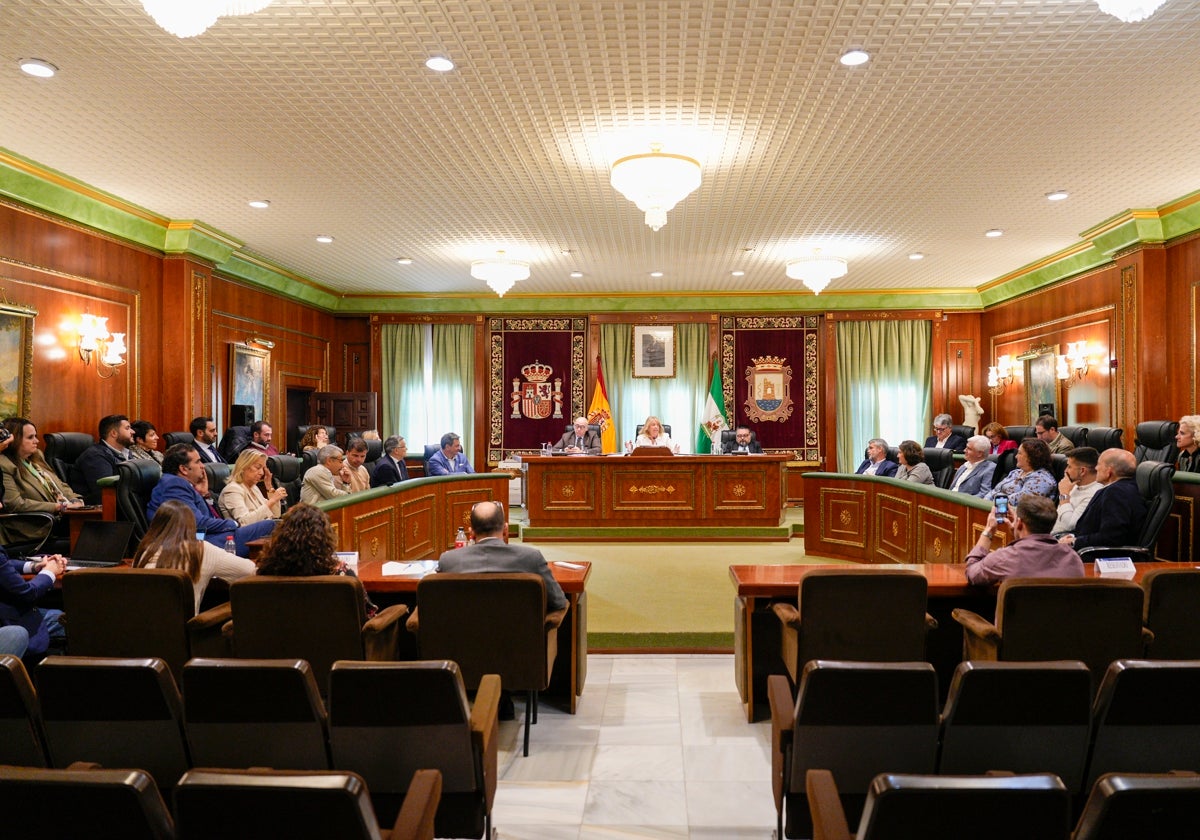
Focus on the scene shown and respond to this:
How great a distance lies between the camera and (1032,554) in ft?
10.9

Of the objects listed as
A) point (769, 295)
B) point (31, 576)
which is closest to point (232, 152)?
point (31, 576)

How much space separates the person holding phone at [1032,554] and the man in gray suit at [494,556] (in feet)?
6.25

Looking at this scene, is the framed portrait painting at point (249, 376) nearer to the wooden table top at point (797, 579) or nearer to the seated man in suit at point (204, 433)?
the seated man in suit at point (204, 433)

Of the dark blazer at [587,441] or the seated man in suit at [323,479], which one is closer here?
the seated man in suit at [323,479]

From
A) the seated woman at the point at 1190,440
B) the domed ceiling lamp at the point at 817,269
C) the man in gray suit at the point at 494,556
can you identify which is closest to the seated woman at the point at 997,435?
the seated woman at the point at 1190,440

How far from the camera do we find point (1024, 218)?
7.82m

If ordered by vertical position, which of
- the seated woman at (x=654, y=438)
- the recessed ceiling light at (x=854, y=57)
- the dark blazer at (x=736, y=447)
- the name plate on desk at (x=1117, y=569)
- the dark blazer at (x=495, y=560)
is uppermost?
the recessed ceiling light at (x=854, y=57)

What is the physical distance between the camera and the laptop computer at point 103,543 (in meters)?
3.91

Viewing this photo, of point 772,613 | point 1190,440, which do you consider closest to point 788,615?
point 772,613

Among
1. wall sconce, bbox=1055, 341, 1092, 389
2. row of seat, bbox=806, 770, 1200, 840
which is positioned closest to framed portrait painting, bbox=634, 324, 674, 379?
wall sconce, bbox=1055, 341, 1092, 389

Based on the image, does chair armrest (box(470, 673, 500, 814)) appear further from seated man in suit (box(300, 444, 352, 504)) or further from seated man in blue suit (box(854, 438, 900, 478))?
seated man in blue suit (box(854, 438, 900, 478))

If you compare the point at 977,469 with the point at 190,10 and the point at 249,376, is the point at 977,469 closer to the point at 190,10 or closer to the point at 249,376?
the point at 190,10

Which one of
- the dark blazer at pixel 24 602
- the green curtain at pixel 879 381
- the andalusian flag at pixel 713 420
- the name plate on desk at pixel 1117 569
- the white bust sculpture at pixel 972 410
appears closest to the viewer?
the dark blazer at pixel 24 602

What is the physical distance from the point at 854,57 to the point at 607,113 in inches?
62.4
